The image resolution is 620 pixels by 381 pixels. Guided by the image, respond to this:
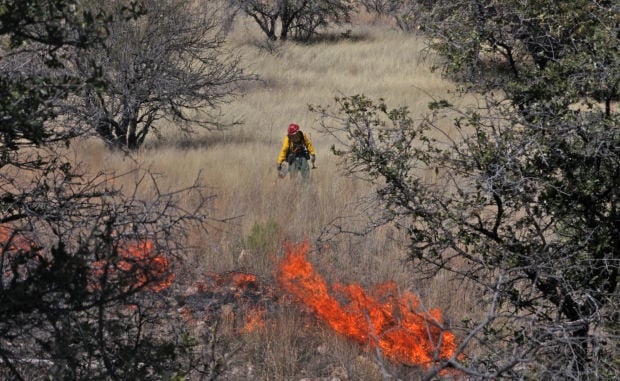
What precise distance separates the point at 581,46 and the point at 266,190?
7082 mm

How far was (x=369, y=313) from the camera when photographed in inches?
283

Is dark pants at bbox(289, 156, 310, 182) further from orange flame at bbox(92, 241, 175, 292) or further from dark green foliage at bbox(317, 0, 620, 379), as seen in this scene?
orange flame at bbox(92, 241, 175, 292)

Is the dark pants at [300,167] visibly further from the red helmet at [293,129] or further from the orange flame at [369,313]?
the orange flame at [369,313]

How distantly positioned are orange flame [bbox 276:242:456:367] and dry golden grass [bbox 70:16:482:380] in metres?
0.22

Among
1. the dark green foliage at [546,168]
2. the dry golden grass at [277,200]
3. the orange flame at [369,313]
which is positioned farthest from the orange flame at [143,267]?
the orange flame at [369,313]

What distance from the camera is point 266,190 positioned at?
11875mm

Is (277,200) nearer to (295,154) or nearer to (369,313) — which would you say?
(295,154)

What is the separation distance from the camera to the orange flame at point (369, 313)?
691 centimetres

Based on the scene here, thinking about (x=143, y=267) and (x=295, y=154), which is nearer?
(x=143, y=267)

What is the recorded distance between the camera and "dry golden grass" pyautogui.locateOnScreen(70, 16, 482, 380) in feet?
23.3

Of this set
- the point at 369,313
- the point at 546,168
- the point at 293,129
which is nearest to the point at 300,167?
the point at 293,129

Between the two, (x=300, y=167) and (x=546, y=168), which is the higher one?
(x=546, y=168)

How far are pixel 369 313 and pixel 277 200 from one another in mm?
4421

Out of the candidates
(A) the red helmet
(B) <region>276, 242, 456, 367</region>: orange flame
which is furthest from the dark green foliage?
(A) the red helmet
